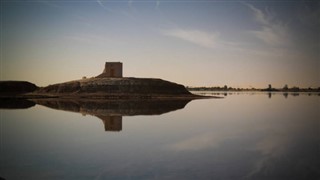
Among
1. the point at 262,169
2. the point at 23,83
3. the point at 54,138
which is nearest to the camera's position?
the point at 262,169

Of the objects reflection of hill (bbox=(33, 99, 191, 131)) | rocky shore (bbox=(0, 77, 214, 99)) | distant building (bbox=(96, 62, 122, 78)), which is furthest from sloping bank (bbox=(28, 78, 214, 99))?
reflection of hill (bbox=(33, 99, 191, 131))

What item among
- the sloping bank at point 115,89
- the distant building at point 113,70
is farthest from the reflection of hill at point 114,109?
the distant building at point 113,70

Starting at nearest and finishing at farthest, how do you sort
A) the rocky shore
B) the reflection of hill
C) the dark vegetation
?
the reflection of hill < the rocky shore < the dark vegetation

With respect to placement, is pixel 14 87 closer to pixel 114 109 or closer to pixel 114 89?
pixel 114 89

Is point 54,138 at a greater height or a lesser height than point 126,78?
lesser

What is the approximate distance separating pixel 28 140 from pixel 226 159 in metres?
9.40

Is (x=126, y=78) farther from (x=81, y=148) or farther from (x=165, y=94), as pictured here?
(x=81, y=148)

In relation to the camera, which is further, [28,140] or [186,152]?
[28,140]

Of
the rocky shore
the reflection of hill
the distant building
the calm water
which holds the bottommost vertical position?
the calm water

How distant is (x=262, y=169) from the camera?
9641 mm

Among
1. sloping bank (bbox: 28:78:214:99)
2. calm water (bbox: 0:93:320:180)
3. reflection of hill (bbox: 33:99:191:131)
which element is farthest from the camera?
→ sloping bank (bbox: 28:78:214:99)

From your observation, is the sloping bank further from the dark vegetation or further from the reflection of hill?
the dark vegetation

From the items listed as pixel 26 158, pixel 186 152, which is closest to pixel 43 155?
pixel 26 158

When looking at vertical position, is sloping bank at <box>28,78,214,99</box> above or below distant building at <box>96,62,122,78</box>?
below
